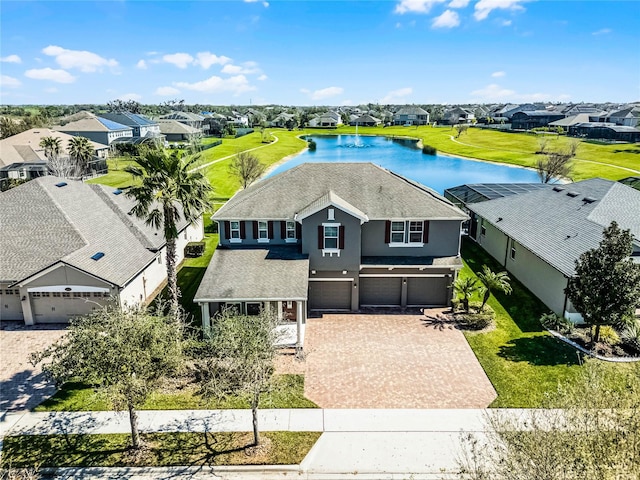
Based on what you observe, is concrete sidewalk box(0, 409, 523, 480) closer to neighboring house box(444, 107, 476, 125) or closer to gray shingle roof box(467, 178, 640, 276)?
gray shingle roof box(467, 178, 640, 276)

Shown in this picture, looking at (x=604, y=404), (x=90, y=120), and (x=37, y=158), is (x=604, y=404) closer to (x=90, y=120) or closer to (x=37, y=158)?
(x=37, y=158)

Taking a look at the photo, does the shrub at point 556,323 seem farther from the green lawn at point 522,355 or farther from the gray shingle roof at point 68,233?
the gray shingle roof at point 68,233

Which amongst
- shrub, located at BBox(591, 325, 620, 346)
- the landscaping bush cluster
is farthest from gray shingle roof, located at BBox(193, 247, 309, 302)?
shrub, located at BBox(591, 325, 620, 346)

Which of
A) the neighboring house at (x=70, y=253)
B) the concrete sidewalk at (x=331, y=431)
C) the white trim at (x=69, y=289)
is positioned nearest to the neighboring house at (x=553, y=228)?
A: the concrete sidewalk at (x=331, y=431)

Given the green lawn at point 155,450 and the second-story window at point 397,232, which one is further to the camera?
the second-story window at point 397,232

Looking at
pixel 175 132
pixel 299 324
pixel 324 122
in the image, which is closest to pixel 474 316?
pixel 299 324

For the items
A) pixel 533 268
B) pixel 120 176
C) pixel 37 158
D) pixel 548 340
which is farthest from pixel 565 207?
pixel 37 158
